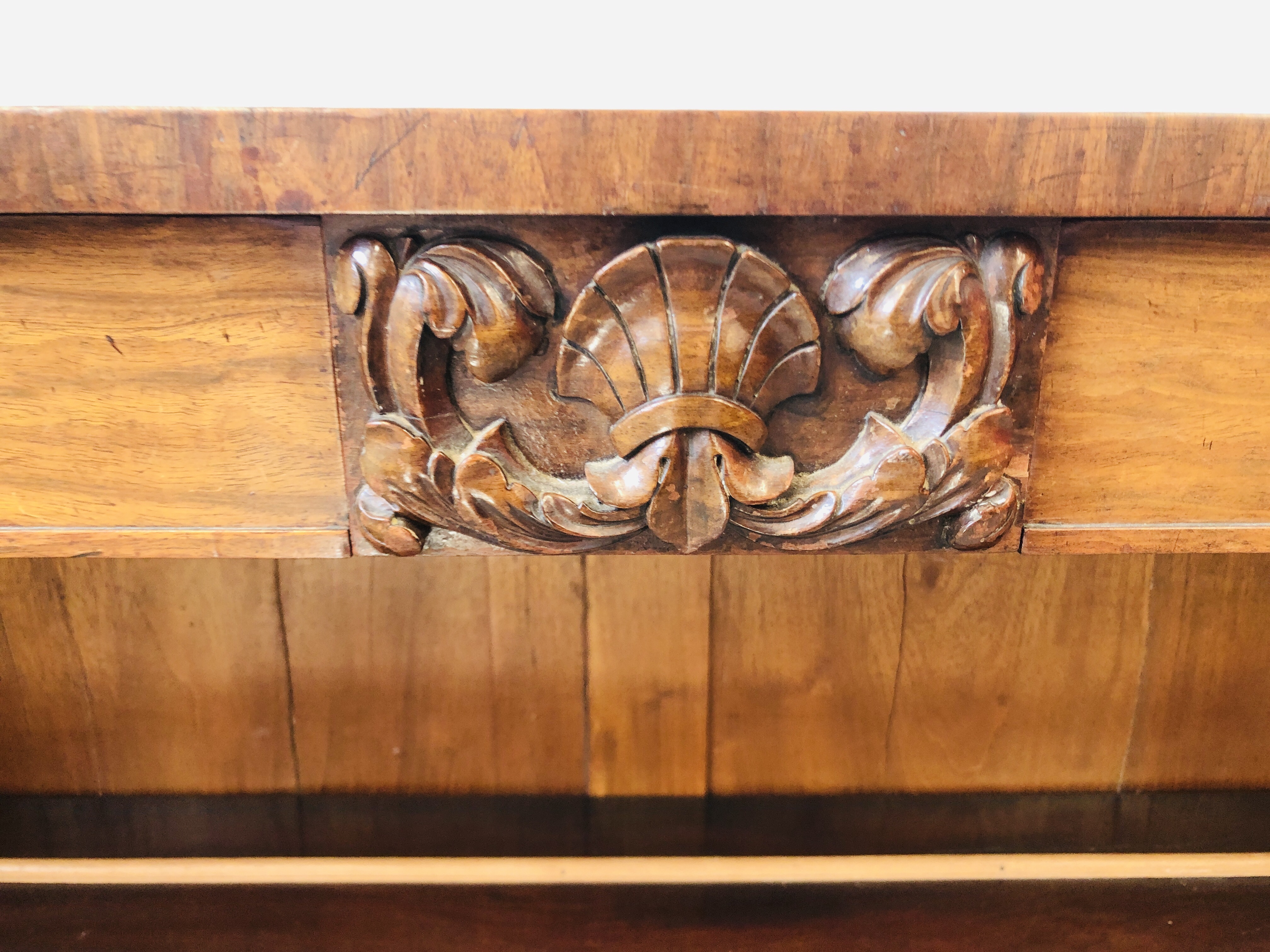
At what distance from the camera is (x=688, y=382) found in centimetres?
34

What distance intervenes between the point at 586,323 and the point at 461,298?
0.17ft

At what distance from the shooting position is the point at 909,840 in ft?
2.27

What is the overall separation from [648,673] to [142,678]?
0.42 meters

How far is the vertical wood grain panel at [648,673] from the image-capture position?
0.67 meters

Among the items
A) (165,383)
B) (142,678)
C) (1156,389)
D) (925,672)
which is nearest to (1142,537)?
(1156,389)

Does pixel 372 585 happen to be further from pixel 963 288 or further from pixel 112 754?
pixel 963 288

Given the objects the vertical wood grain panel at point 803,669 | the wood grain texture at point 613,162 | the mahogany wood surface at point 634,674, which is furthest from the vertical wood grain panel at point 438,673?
the wood grain texture at point 613,162

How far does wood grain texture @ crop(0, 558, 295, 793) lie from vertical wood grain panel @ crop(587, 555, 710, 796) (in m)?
0.26

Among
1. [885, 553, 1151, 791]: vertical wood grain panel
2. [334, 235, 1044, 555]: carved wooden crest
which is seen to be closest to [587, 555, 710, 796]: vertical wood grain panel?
[885, 553, 1151, 791]: vertical wood grain panel

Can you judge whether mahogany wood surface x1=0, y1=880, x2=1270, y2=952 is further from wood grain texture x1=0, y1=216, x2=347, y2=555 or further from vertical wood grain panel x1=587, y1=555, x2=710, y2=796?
wood grain texture x1=0, y1=216, x2=347, y2=555

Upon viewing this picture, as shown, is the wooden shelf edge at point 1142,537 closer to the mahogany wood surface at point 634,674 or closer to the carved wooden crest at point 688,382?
the carved wooden crest at point 688,382

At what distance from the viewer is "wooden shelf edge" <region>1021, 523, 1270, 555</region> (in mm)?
385

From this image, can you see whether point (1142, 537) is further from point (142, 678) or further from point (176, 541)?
point (142, 678)

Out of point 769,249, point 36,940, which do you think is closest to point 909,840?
point 769,249
